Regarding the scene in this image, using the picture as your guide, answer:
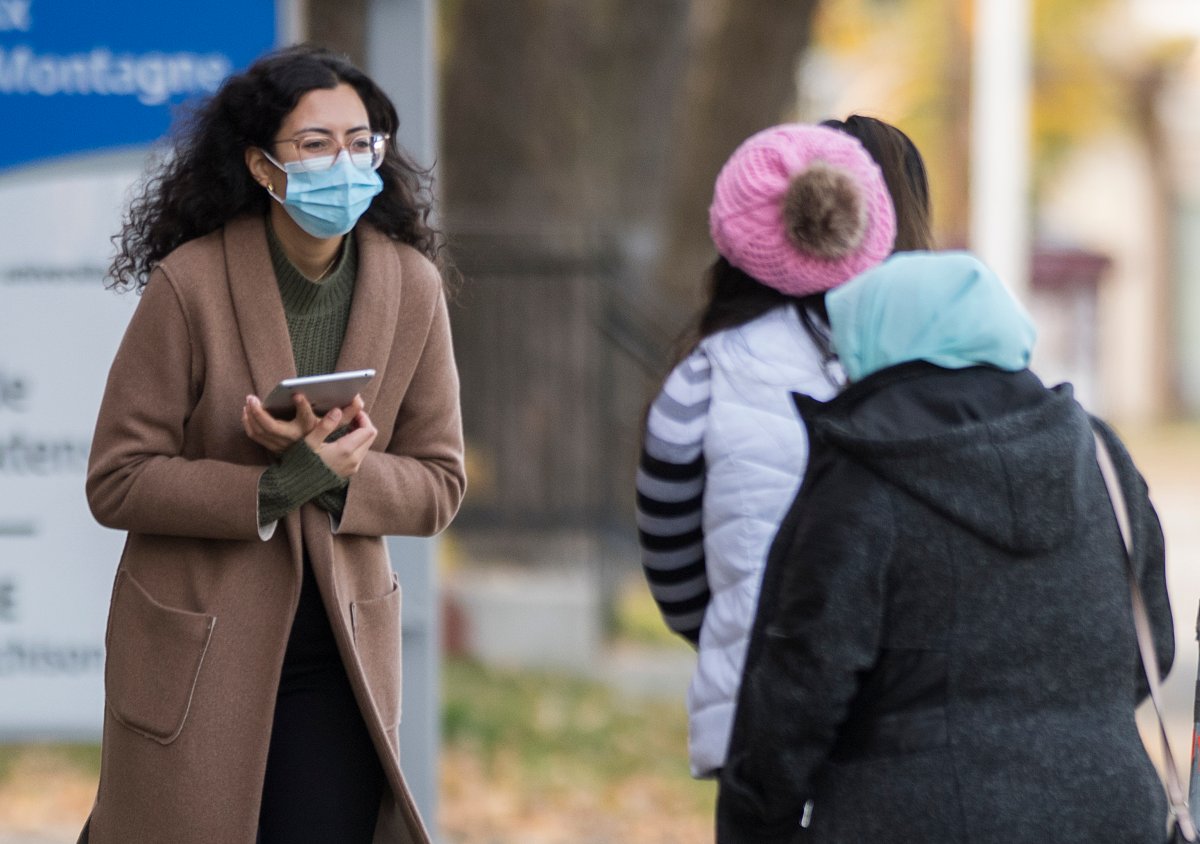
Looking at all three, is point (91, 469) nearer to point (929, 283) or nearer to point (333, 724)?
point (333, 724)

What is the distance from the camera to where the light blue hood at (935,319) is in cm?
241

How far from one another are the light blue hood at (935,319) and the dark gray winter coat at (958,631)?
4 centimetres

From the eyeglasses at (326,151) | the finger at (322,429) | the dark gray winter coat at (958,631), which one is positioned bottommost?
the dark gray winter coat at (958,631)

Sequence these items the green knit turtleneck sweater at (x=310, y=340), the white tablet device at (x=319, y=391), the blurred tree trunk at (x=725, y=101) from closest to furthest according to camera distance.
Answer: the white tablet device at (x=319, y=391) < the green knit turtleneck sweater at (x=310, y=340) < the blurred tree trunk at (x=725, y=101)

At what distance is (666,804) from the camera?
6.63m

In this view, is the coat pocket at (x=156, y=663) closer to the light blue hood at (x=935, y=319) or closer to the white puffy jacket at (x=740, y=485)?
the white puffy jacket at (x=740, y=485)

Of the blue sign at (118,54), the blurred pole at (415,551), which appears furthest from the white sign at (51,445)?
the blurred pole at (415,551)

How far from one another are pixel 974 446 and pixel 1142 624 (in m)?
0.39

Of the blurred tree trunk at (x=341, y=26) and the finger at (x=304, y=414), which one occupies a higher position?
the blurred tree trunk at (x=341, y=26)

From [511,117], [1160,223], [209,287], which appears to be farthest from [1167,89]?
[209,287]

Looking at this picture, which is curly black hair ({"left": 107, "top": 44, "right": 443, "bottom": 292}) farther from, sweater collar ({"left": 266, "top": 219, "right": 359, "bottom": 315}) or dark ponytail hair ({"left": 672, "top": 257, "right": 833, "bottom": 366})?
dark ponytail hair ({"left": 672, "top": 257, "right": 833, "bottom": 366})

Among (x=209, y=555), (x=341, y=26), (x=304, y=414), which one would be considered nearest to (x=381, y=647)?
(x=209, y=555)

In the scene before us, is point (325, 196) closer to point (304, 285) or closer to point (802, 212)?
point (304, 285)

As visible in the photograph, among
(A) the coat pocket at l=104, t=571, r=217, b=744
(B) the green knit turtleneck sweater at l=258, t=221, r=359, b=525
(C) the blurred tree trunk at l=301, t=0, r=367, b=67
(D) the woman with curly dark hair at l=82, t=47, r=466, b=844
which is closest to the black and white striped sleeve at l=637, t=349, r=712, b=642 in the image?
(D) the woman with curly dark hair at l=82, t=47, r=466, b=844
